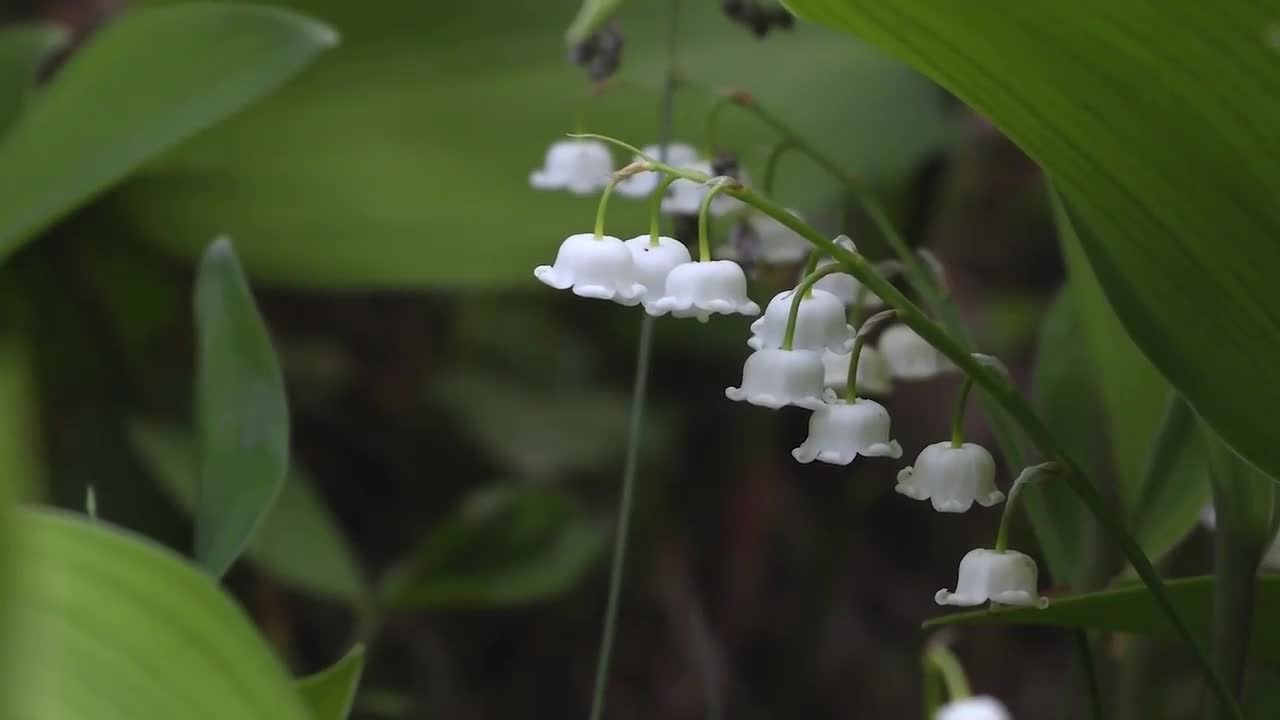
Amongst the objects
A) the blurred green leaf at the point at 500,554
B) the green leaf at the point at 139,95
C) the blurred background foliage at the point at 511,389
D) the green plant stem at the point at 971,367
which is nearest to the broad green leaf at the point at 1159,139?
the green plant stem at the point at 971,367

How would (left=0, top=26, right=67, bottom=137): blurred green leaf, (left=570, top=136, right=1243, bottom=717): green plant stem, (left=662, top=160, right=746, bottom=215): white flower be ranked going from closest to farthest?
(left=570, top=136, right=1243, bottom=717): green plant stem → (left=662, top=160, right=746, bottom=215): white flower → (left=0, top=26, right=67, bottom=137): blurred green leaf

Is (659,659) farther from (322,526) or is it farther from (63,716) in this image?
(63,716)

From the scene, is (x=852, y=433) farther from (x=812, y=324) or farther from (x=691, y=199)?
(x=691, y=199)

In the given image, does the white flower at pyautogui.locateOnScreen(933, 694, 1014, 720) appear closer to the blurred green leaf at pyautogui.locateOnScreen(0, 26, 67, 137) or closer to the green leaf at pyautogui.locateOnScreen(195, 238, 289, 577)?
the green leaf at pyautogui.locateOnScreen(195, 238, 289, 577)

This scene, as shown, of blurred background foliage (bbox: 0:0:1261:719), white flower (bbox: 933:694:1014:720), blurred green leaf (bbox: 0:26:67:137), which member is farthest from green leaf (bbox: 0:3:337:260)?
white flower (bbox: 933:694:1014:720)

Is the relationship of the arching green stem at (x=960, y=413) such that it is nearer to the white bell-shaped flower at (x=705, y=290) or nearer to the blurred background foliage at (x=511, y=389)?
the white bell-shaped flower at (x=705, y=290)

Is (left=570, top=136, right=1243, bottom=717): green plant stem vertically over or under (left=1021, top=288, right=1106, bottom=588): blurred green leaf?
under
